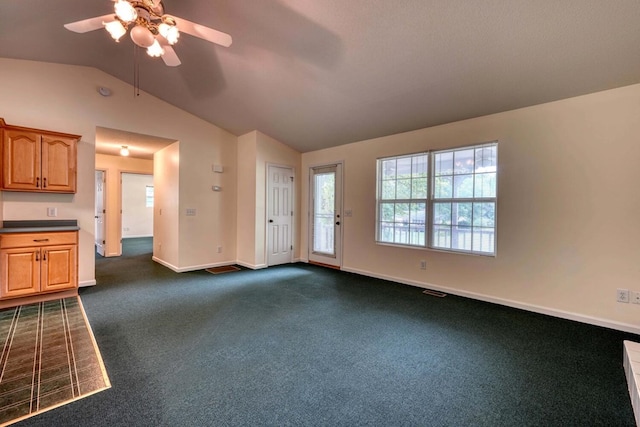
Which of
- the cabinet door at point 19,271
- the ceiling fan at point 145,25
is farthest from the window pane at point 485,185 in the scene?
the cabinet door at point 19,271

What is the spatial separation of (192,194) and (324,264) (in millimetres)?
2765

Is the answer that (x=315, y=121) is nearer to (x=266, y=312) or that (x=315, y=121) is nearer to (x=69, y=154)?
(x=266, y=312)

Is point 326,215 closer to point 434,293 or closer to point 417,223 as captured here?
point 417,223

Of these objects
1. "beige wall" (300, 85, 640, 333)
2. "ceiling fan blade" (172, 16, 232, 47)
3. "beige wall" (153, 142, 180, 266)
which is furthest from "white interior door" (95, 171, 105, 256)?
"beige wall" (300, 85, 640, 333)

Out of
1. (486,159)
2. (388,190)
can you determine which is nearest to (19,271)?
(388,190)

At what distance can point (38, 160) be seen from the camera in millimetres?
3516

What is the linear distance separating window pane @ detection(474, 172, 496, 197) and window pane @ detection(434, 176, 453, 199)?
1.09 ft

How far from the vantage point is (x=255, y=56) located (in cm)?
332

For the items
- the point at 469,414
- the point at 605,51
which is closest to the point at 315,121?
the point at 605,51

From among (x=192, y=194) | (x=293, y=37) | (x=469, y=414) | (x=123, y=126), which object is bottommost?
(x=469, y=414)

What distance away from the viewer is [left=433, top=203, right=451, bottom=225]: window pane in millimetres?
4012

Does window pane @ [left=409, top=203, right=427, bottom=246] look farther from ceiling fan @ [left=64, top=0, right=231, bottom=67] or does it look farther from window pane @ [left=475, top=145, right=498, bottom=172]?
ceiling fan @ [left=64, top=0, right=231, bottom=67]

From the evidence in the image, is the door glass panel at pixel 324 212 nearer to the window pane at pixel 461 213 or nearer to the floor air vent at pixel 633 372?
the window pane at pixel 461 213

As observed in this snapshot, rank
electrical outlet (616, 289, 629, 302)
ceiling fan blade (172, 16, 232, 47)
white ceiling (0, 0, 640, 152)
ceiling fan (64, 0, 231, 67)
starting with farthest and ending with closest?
electrical outlet (616, 289, 629, 302) → white ceiling (0, 0, 640, 152) → ceiling fan blade (172, 16, 232, 47) → ceiling fan (64, 0, 231, 67)
